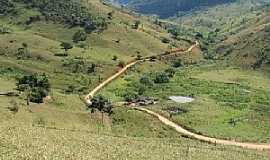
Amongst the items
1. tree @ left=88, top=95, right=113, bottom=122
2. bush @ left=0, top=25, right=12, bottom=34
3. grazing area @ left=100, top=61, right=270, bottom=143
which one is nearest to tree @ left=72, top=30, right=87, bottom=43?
bush @ left=0, top=25, right=12, bottom=34

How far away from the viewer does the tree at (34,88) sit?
101 meters

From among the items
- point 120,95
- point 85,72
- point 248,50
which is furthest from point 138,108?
point 248,50

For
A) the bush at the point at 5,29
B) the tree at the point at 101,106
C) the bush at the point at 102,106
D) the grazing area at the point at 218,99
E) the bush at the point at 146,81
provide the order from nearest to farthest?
1. the grazing area at the point at 218,99
2. the tree at the point at 101,106
3. the bush at the point at 102,106
4. the bush at the point at 146,81
5. the bush at the point at 5,29

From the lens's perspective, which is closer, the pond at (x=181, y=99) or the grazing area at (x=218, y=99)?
the grazing area at (x=218, y=99)

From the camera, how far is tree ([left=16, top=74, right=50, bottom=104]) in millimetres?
100812

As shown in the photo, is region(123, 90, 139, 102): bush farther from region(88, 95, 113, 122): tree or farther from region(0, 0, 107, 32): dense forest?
region(0, 0, 107, 32): dense forest


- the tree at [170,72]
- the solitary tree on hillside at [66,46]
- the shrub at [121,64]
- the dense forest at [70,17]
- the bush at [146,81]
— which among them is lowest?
the bush at [146,81]

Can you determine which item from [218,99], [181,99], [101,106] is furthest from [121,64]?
[101,106]

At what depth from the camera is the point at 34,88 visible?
108 meters

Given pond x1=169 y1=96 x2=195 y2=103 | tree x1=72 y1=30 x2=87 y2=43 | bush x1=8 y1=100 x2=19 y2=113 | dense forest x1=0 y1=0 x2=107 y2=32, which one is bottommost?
bush x1=8 y1=100 x2=19 y2=113

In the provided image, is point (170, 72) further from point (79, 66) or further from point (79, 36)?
point (79, 36)


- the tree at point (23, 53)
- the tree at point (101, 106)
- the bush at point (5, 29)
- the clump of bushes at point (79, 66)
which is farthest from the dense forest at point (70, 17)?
the tree at point (101, 106)

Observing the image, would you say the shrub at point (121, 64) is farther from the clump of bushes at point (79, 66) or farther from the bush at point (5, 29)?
the bush at point (5, 29)

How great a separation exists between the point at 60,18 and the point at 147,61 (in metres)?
38.9
